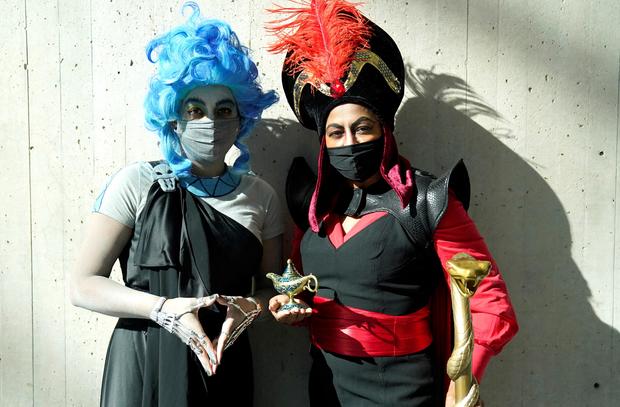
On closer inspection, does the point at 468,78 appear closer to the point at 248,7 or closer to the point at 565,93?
the point at 565,93

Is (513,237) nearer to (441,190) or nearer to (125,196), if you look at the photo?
(441,190)

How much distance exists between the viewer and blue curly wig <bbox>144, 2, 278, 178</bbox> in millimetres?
1881

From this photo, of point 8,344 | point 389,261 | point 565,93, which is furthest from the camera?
point 8,344

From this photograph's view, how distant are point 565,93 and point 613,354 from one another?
1033mm

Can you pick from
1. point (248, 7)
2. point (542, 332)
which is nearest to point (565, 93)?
point (542, 332)

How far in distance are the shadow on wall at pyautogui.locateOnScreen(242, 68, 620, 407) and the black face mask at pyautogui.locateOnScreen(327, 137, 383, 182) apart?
448 millimetres

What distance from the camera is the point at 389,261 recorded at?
1858 mm

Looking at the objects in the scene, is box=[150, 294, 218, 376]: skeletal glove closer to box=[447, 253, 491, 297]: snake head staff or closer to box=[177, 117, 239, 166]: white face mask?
box=[177, 117, 239, 166]: white face mask

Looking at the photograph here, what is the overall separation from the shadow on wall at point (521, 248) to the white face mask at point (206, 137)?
2.35ft

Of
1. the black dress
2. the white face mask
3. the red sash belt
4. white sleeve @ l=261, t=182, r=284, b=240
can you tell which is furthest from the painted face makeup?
the red sash belt

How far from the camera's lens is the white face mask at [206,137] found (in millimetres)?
1910

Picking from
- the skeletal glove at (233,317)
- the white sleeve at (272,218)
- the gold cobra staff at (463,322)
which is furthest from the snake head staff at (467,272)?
the white sleeve at (272,218)

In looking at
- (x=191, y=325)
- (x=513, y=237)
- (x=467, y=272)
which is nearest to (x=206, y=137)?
(x=191, y=325)

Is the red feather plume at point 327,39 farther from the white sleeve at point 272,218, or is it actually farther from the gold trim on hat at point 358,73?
the white sleeve at point 272,218
